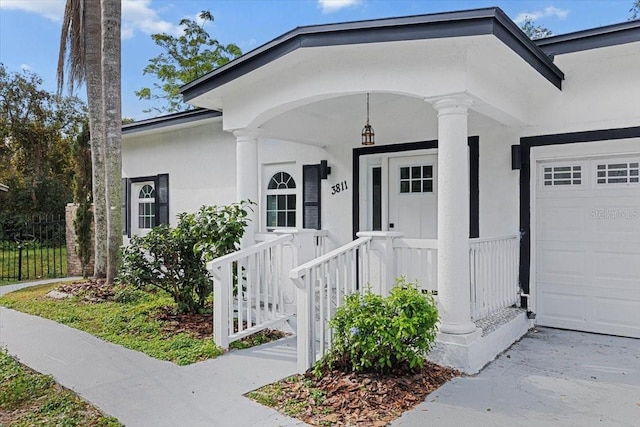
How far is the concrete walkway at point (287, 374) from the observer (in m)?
3.64

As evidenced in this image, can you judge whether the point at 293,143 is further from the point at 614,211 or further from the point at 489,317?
the point at 614,211

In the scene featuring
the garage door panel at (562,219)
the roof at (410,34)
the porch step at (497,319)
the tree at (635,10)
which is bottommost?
the porch step at (497,319)

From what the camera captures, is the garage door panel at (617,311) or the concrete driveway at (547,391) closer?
the concrete driveway at (547,391)

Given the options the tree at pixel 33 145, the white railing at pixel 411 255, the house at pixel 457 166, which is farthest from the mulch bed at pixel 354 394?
the tree at pixel 33 145

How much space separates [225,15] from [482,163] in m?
18.0

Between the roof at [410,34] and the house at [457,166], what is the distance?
0.05ft

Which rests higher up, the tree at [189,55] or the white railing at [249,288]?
the tree at [189,55]

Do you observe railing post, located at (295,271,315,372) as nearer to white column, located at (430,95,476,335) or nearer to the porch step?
white column, located at (430,95,476,335)

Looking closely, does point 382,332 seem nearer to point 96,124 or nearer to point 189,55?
point 96,124

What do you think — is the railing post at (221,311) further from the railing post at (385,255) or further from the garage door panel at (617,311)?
the garage door panel at (617,311)

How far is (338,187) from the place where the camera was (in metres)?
7.89

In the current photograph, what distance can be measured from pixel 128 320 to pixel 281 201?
132 inches

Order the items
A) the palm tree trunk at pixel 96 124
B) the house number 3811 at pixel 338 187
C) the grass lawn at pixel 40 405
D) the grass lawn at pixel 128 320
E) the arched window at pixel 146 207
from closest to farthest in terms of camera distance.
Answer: the grass lawn at pixel 40 405
the grass lawn at pixel 128 320
the house number 3811 at pixel 338 187
the palm tree trunk at pixel 96 124
the arched window at pixel 146 207

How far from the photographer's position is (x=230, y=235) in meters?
5.89
